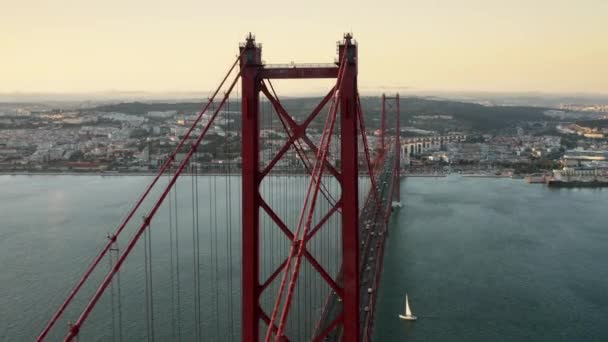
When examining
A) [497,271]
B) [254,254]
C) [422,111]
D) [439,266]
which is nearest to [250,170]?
[254,254]

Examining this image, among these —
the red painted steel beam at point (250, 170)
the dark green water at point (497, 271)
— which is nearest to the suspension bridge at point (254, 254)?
the red painted steel beam at point (250, 170)

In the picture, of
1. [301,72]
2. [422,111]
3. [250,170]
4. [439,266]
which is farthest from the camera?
[422,111]

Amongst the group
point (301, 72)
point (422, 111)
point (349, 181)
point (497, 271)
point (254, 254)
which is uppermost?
point (301, 72)

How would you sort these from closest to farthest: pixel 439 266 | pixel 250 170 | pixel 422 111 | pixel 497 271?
pixel 250 170
pixel 497 271
pixel 439 266
pixel 422 111

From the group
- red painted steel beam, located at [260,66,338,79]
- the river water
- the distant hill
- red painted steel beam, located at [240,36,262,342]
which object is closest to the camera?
red painted steel beam, located at [240,36,262,342]

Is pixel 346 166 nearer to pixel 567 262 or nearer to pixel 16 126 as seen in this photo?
pixel 567 262

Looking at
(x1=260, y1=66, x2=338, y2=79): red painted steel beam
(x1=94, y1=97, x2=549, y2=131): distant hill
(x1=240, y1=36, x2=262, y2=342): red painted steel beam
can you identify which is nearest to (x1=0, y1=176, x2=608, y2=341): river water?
(x1=240, y1=36, x2=262, y2=342): red painted steel beam

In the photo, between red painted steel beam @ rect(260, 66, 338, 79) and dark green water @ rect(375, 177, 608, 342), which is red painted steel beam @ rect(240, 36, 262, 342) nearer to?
red painted steel beam @ rect(260, 66, 338, 79)

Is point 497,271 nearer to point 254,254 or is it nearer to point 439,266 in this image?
point 439,266
